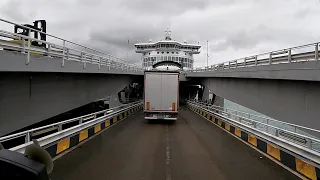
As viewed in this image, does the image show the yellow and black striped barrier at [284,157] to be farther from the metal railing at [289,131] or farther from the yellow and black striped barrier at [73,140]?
the yellow and black striped barrier at [73,140]

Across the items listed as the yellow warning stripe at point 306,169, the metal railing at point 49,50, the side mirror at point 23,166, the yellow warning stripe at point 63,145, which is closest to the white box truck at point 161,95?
the metal railing at point 49,50

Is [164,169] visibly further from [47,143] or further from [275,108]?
[275,108]

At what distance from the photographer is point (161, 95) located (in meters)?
20.3

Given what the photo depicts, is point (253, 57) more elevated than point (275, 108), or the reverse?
point (253, 57)

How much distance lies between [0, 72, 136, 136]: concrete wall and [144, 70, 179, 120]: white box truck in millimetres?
6426

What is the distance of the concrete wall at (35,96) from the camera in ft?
26.6

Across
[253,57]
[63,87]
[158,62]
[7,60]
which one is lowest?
[63,87]

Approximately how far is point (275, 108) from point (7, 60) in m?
10.5

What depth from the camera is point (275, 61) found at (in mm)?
12859

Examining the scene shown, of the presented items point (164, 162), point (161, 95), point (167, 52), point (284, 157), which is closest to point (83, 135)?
point (164, 162)

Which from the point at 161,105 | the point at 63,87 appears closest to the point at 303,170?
the point at 63,87

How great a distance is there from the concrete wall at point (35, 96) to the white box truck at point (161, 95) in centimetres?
643

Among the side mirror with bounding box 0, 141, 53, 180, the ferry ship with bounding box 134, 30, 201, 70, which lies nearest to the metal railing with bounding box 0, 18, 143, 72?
the side mirror with bounding box 0, 141, 53, 180

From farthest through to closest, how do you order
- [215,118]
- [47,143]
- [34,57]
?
[215,118] < [34,57] < [47,143]
